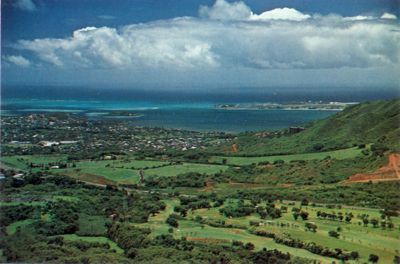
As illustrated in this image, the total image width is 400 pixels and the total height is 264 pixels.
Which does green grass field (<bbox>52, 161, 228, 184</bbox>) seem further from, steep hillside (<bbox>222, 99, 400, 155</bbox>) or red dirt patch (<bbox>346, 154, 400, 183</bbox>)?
red dirt patch (<bbox>346, 154, 400, 183</bbox>)

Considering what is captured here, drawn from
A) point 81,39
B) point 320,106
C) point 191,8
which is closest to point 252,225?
point 320,106

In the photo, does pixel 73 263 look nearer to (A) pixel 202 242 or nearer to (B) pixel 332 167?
(A) pixel 202 242

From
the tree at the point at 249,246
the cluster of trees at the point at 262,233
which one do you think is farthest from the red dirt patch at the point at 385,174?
the tree at the point at 249,246

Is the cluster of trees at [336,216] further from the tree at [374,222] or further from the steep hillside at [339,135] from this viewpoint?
the steep hillside at [339,135]

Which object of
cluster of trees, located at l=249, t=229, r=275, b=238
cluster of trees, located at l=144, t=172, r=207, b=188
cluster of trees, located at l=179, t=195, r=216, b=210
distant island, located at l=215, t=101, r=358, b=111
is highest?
distant island, located at l=215, t=101, r=358, b=111

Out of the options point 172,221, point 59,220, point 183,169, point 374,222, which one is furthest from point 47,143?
point 374,222

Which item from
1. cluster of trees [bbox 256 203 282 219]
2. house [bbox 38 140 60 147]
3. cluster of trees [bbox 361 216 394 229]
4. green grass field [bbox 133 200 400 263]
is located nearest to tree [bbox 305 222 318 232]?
green grass field [bbox 133 200 400 263]
